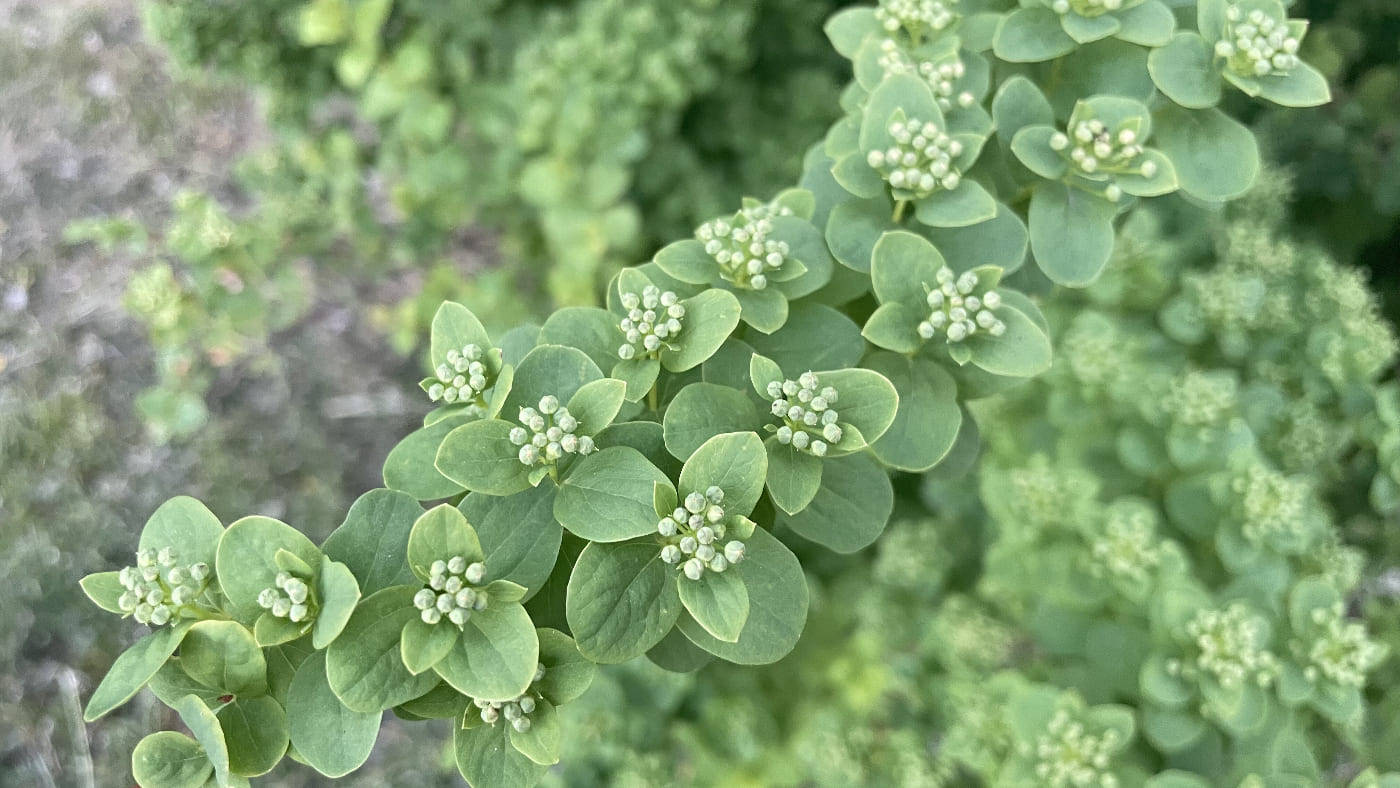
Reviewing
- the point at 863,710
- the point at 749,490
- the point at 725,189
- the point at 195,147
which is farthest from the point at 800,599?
the point at 195,147

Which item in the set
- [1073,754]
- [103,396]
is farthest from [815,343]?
[103,396]

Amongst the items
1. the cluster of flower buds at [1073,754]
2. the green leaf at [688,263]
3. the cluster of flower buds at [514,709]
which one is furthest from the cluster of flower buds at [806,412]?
the cluster of flower buds at [1073,754]

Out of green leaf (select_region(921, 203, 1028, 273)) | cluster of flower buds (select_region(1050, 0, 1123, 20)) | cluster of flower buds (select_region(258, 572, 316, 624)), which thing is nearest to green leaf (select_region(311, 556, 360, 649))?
cluster of flower buds (select_region(258, 572, 316, 624))

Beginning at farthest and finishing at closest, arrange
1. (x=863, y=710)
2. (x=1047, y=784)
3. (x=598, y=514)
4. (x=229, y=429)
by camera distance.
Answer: (x=229, y=429)
(x=863, y=710)
(x=1047, y=784)
(x=598, y=514)

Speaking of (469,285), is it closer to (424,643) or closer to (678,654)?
(678,654)

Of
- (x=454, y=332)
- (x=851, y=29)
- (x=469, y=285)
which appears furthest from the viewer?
(x=469, y=285)

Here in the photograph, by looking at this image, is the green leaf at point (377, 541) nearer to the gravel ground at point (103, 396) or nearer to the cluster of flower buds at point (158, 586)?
the cluster of flower buds at point (158, 586)

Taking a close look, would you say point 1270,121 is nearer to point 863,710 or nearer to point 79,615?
point 863,710
